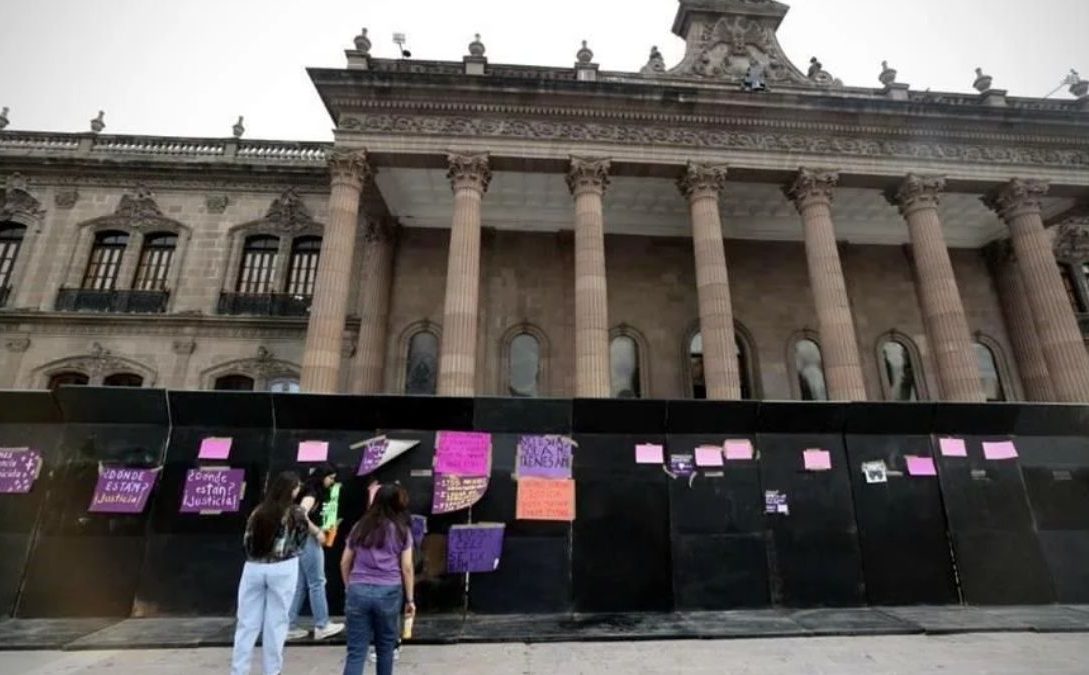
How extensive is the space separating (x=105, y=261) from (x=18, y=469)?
1608 centimetres

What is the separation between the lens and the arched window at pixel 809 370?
63.8ft

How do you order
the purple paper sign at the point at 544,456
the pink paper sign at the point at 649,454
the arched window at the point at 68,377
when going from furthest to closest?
the arched window at the point at 68,377 < the pink paper sign at the point at 649,454 < the purple paper sign at the point at 544,456

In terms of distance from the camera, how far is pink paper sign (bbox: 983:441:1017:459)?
28.2 feet

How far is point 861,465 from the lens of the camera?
8.42 meters

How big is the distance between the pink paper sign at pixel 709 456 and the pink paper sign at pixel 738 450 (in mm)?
139

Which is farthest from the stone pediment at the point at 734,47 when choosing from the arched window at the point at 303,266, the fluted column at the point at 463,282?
the arched window at the point at 303,266

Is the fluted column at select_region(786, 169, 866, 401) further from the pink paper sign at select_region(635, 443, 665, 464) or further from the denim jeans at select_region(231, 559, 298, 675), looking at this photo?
the denim jeans at select_region(231, 559, 298, 675)

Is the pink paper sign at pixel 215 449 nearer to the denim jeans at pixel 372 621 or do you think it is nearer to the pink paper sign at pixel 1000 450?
the denim jeans at pixel 372 621

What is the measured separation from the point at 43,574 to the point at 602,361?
11.1m

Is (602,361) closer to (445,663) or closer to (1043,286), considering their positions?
(445,663)

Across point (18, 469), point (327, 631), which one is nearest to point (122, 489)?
point (18, 469)

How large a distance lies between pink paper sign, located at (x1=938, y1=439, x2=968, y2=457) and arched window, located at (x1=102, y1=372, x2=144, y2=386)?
22.6m

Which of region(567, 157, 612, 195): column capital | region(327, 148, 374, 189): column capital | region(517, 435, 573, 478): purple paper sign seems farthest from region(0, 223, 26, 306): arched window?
region(517, 435, 573, 478): purple paper sign

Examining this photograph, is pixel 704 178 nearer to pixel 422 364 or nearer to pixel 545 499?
pixel 422 364
